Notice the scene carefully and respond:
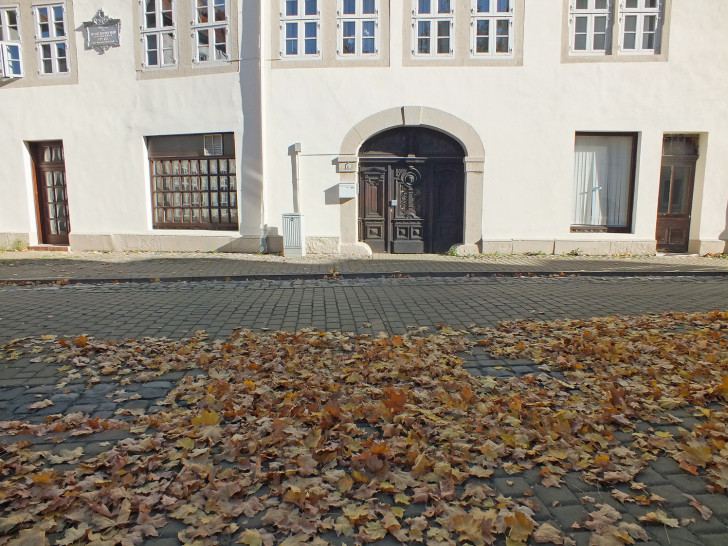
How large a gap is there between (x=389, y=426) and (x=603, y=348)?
2347mm

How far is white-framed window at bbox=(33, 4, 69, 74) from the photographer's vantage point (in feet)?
45.3

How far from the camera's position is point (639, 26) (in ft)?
39.7

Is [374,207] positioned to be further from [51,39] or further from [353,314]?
[51,39]

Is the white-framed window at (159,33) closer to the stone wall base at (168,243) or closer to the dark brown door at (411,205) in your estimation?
the stone wall base at (168,243)

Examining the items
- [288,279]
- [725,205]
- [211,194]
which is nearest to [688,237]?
[725,205]

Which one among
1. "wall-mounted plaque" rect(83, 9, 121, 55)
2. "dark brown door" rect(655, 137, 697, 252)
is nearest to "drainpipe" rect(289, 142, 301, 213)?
"wall-mounted plaque" rect(83, 9, 121, 55)

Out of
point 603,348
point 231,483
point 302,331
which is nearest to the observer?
point 231,483

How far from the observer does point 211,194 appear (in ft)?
44.3

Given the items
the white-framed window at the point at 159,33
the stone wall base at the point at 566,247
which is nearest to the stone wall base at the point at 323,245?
the stone wall base at the point at 566,247

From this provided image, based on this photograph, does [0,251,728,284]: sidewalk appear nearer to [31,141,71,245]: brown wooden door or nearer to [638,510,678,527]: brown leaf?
[31,141,71,245]: brown wooden door

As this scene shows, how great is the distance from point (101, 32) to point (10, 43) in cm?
307

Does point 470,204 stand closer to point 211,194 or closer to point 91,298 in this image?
point 211,194

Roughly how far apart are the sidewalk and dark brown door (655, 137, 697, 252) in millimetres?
811

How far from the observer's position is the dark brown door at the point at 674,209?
12.6 meters
